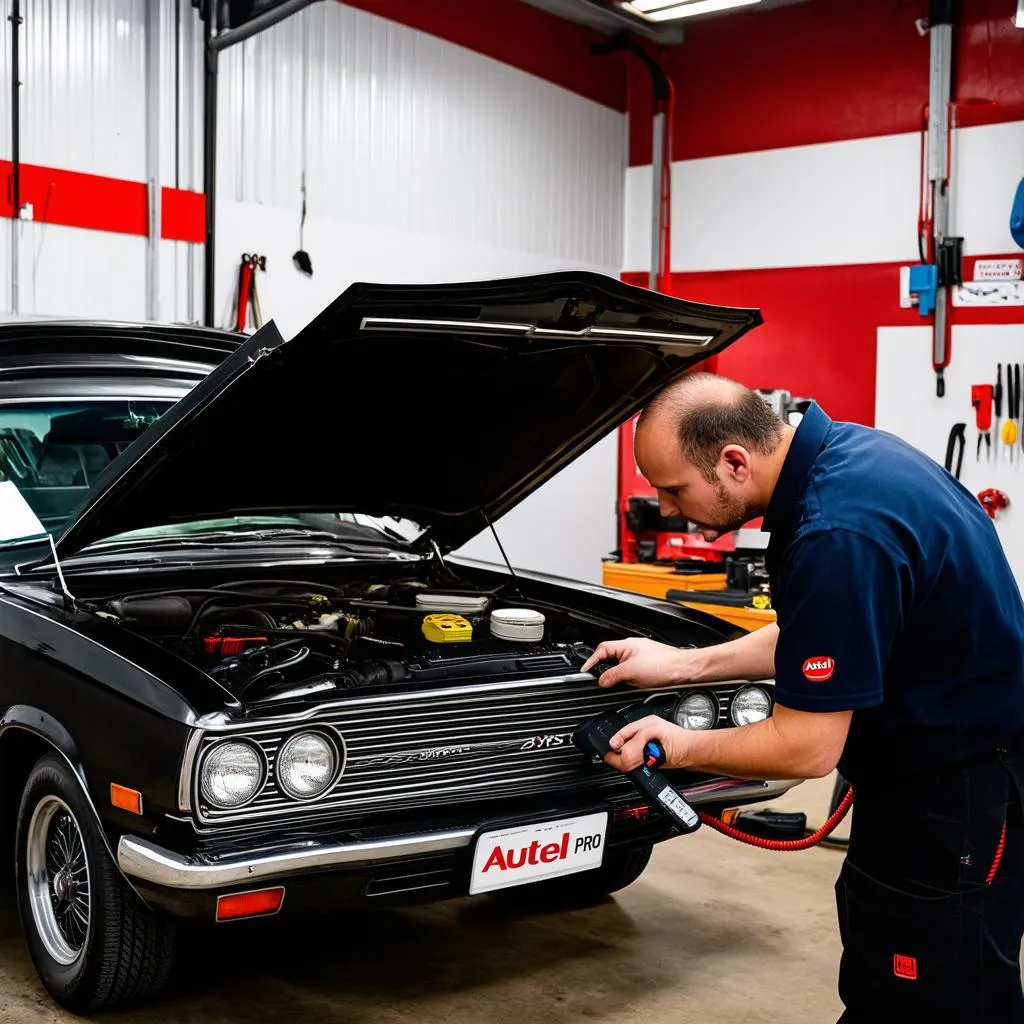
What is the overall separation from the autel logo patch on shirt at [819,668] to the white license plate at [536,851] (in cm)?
92

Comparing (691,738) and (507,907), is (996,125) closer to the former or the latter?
(507,907)

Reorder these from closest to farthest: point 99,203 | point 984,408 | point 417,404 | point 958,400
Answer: point 417,404, point 99,203, point 984,408, point 958,400

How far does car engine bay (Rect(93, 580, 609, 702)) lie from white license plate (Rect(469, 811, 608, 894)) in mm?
308

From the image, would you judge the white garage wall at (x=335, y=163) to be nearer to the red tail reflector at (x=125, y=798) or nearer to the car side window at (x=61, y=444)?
the car side window at (x=61, y=444)

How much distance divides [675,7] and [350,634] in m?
5.64

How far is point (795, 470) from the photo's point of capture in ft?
6.40

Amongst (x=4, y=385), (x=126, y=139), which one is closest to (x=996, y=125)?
(x=126, y=139)

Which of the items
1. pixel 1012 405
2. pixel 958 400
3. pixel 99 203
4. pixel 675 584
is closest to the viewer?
pixel 675 584

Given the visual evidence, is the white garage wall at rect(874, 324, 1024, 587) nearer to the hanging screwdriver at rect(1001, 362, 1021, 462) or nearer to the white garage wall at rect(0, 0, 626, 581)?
the hanging screwdriver at rect(1001, 362, 1021, 462)

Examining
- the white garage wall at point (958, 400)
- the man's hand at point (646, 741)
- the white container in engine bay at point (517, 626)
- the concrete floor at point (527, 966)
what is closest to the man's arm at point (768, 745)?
the man's hand at point (646, 741)

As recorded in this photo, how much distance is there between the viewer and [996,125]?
7336mm

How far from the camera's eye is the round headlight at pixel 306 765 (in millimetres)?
2419

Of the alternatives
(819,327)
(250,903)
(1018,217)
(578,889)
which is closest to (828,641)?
(250,903)

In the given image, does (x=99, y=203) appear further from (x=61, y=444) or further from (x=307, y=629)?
(x=307, y=629)
